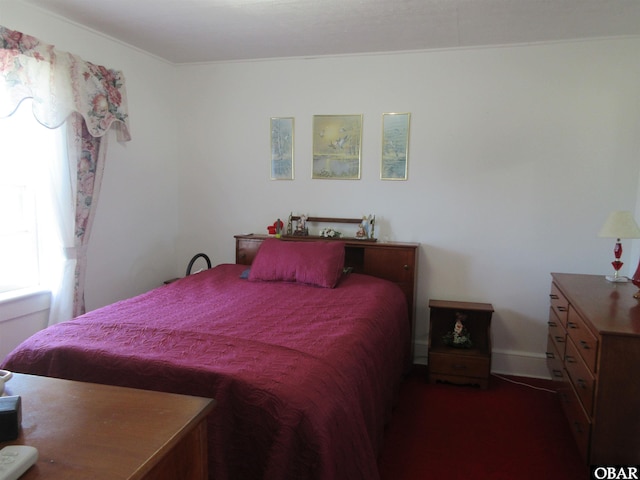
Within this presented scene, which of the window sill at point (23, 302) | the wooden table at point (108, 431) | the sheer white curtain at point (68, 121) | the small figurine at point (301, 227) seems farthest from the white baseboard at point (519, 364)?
the window sill at point (23, 302)

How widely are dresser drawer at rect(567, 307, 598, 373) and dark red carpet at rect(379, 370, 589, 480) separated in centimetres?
51

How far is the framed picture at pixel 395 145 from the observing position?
337 cm

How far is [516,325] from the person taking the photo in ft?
10.7

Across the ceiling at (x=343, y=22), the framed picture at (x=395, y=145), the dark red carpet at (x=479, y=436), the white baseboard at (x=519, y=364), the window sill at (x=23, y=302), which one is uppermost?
the ceiling at (x=343, y=22)

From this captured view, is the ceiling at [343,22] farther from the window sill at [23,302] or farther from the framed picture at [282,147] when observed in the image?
the window sill at [23,302]

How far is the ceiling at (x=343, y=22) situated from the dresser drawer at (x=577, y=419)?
2070mm

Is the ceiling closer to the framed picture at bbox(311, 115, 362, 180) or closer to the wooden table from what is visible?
the framed picture at bbox(311, 115, 362, 180)

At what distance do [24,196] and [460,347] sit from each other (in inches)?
120

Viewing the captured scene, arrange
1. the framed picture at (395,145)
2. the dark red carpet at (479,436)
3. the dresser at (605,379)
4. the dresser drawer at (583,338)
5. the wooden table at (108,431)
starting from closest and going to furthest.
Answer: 1. the wooden table at (108,431)
2. the dresser at (605,379)
3. the dresser drawer at (583,338)
4. the dark red carpet at (479,436)
5. the framed picture at (395,145)

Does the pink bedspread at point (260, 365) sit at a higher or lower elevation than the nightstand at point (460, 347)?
higher

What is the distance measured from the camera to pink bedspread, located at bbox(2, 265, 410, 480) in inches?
56.1

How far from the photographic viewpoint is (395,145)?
339 cm

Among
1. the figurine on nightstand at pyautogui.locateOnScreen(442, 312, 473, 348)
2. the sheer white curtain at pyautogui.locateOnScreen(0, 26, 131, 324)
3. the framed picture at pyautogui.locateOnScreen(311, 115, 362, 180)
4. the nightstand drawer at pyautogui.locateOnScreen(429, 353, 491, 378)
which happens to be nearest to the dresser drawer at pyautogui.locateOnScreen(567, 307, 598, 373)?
the nightstand drawer at pyautogui.locateOnScreen(429, 353, 491, 378)

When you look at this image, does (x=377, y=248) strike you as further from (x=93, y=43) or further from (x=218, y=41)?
(x=93, y=43)
